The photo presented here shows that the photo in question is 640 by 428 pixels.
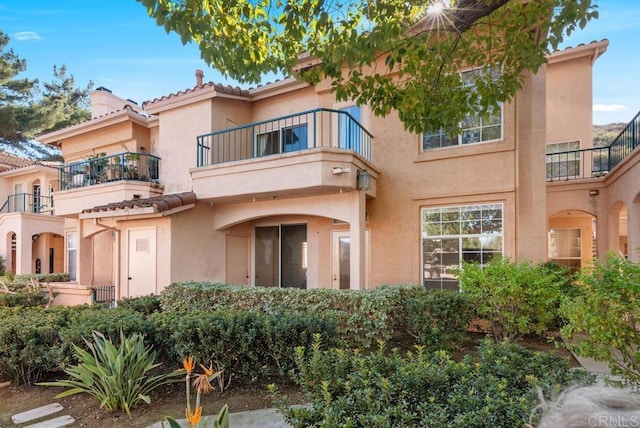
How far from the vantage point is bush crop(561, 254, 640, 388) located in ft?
11.5

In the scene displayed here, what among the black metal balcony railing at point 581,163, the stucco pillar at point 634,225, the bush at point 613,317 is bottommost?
the bush at point 613,317

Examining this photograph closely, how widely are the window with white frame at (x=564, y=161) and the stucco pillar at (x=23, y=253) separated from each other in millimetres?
25786

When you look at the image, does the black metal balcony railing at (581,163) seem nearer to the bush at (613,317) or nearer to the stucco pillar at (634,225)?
the stucco pillar at (634,225)

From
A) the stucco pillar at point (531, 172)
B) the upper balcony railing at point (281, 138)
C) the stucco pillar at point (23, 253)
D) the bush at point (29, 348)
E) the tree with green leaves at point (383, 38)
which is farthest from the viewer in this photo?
the stucco pillar at point (23, 253)

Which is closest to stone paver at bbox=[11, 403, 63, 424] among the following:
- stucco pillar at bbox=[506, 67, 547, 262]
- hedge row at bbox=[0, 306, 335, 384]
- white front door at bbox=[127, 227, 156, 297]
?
hedge row at bbox=[0, 306, 335, 384]

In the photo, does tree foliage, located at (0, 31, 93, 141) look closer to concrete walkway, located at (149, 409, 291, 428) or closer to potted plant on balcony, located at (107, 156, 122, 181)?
potted plant on balcony, located at (107, 156, 122, 181)

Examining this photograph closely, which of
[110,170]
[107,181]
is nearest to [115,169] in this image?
[110,170]

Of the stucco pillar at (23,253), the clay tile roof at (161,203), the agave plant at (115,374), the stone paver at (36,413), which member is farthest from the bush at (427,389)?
the stucco pillar at (23,253)

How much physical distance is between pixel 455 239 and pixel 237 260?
24.4ft

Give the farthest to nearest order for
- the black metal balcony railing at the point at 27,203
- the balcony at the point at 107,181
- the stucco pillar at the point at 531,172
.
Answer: the black metal balcony railing at the point at 27,203 → the balcony at the point at 107,181 → the stucco pillar at the point at 531,172

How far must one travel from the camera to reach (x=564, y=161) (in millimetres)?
12430

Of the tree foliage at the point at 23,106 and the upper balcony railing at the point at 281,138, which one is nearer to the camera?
the upper balcony railing at the point at 281,138

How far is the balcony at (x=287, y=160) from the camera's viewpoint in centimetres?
884

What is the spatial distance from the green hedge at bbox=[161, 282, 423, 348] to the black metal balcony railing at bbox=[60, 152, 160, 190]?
6751 millimetres
